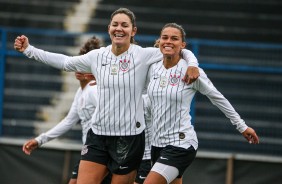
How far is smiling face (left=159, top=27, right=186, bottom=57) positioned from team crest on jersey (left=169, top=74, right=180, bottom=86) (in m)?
0.19

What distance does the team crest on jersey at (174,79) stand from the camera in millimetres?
7984

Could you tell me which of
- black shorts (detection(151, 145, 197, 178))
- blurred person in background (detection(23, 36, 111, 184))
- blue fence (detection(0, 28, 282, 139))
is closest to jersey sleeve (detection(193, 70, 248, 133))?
black shorts (detection(151, 145, 197, 178))

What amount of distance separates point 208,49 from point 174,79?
15.2 feet

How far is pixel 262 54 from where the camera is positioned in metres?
12.6

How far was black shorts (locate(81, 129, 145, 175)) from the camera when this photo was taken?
784 centimetres

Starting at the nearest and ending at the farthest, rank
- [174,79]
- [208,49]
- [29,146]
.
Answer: [174,79]
[29,146]
[208,49]

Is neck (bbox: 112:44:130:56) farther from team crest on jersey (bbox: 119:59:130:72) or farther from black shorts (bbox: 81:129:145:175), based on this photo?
black shorts (bbox: 81:129:145:175)

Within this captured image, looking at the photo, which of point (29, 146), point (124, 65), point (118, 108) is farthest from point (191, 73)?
point (29, 146)

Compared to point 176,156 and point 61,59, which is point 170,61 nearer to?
point 176,156

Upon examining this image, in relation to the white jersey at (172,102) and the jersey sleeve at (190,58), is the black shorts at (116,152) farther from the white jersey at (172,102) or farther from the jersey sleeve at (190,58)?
the jersey sleeve at (190,58)

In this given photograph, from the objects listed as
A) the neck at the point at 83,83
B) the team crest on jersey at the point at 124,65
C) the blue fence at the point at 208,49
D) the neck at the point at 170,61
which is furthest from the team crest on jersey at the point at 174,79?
the blue fence at the point at 208,49

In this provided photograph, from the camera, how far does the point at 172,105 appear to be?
7.96m

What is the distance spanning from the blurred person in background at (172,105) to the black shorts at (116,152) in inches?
8.9

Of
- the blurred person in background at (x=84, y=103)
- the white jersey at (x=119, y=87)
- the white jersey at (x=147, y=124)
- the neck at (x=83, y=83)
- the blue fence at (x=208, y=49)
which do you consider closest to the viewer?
the white jersey at (x=119, y=87)
